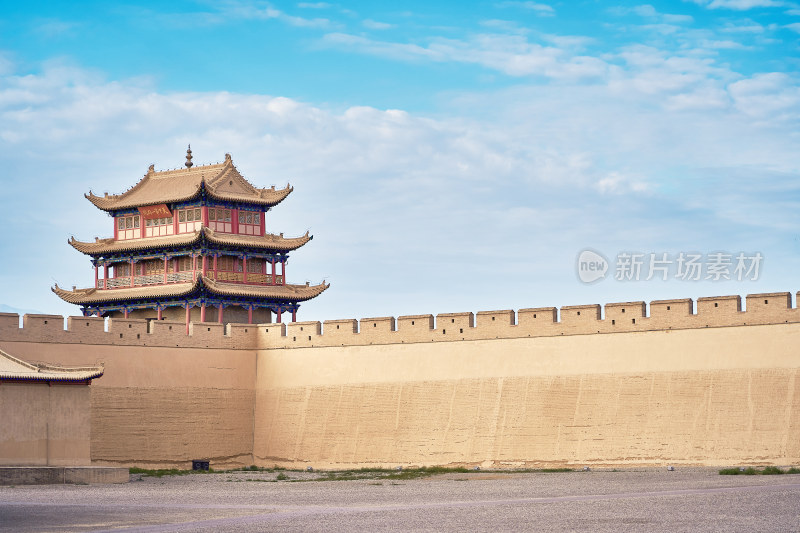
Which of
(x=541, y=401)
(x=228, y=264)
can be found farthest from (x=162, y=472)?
(x=228, y=264)

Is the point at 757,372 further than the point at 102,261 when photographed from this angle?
No

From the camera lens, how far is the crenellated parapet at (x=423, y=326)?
2734 centimetres

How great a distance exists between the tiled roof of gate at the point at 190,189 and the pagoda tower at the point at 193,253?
0.03 meters

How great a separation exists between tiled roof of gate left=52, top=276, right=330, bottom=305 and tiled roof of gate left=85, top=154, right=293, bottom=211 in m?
2.69

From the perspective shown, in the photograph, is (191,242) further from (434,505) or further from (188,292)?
(434,505)

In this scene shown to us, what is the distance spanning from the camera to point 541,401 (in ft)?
95.9

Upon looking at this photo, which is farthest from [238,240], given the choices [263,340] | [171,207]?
[263,340]

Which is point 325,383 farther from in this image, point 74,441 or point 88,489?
point 88,489

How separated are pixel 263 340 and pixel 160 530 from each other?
1996cm

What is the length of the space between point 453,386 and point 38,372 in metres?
9.79

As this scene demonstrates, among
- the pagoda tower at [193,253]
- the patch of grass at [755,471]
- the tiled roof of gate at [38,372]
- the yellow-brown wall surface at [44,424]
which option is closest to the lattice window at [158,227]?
the pagoda tower at [193,253]

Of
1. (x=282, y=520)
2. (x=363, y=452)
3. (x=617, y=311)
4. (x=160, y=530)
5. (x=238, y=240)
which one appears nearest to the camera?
(x=160, y=530)

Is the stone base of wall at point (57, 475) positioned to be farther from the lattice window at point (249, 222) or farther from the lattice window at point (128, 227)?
the lattice window at point (128, 227)

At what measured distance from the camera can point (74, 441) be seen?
27.2m
